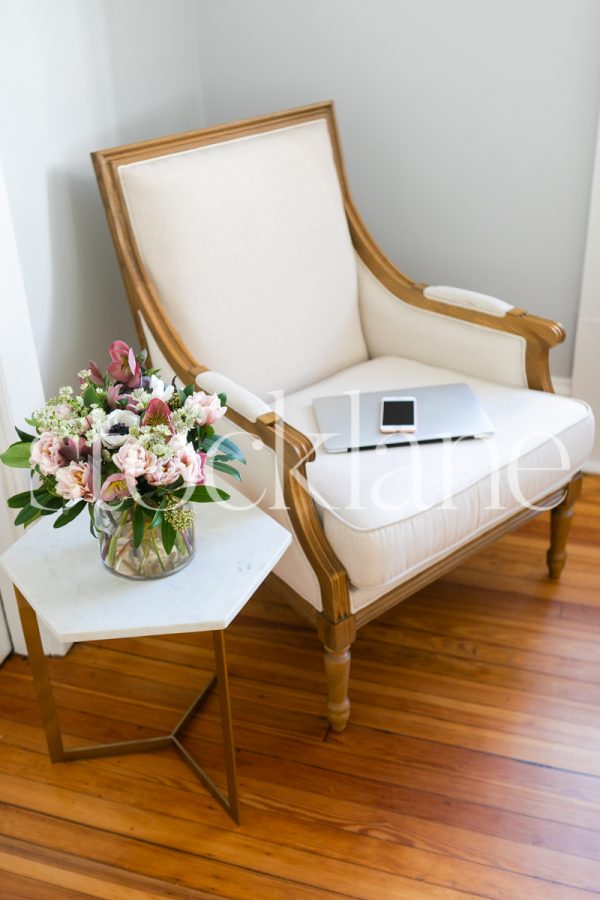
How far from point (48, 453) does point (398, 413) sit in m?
0.79

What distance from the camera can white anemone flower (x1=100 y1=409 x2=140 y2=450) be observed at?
1.36 m

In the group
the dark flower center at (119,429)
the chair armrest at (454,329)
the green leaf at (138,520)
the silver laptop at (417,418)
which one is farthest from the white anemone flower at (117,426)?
the chair armrest at (454,329)

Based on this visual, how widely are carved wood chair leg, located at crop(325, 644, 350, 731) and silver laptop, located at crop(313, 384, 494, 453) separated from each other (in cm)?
39

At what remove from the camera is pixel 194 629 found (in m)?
1.43

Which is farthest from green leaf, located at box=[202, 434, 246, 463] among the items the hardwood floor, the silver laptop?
the hardwood floor

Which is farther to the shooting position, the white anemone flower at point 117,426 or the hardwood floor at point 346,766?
the hardwood floor at point 346,766

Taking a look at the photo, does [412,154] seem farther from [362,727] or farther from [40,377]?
[362,727]

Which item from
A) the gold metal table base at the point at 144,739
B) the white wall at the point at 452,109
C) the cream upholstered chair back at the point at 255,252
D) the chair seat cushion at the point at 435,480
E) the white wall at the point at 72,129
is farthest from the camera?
the white wall at the point at 452,109

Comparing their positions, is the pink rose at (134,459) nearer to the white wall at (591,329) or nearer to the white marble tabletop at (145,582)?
the white marble tabletop at (145,582)

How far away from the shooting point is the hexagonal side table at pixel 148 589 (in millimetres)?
1434

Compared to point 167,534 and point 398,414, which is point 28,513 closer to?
point 167,534

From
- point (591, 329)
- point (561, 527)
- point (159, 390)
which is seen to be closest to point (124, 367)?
point (159, 390)

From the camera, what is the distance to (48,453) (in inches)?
53.9

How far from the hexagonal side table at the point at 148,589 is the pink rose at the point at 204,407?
25 centimetres
